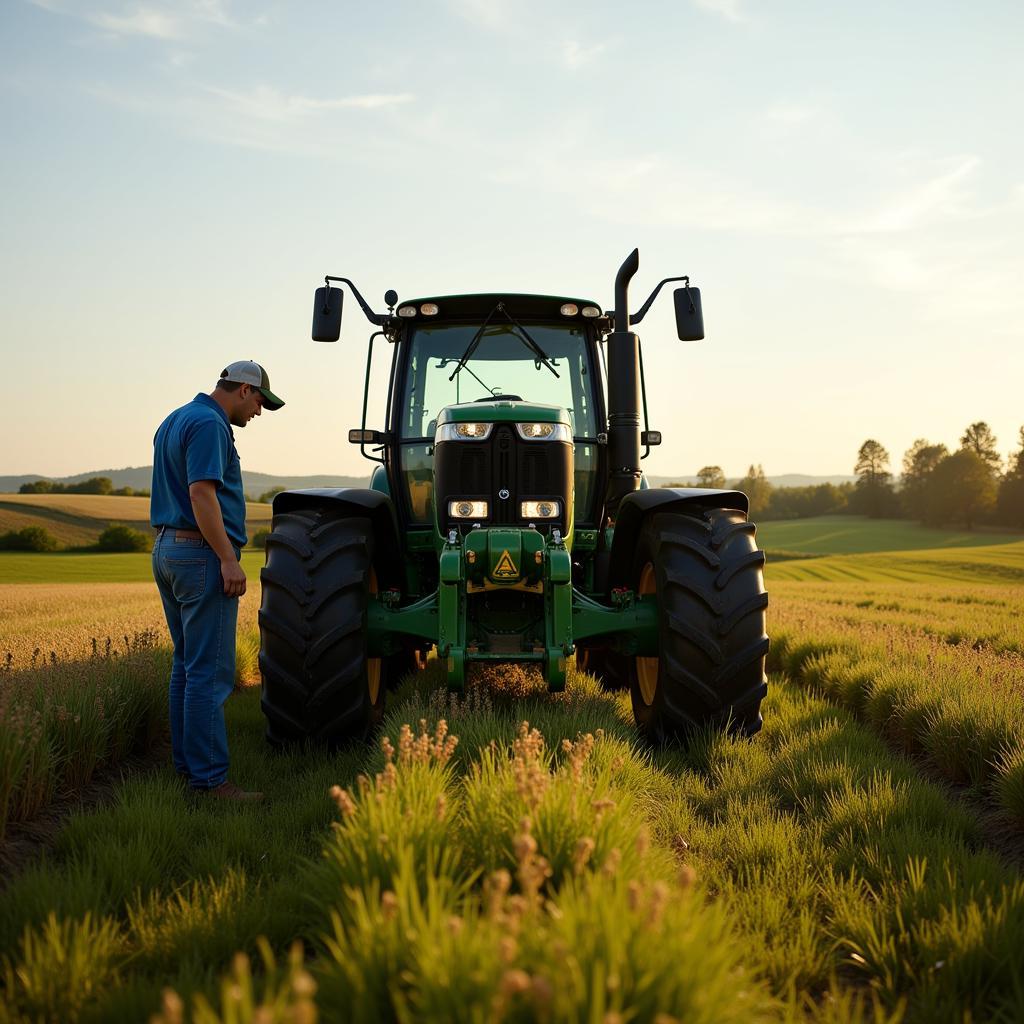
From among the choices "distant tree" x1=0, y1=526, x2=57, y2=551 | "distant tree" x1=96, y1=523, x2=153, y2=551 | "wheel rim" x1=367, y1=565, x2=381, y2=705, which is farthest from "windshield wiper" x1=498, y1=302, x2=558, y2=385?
"distant tree" x1=96, y1=523, x2=153, y2=551

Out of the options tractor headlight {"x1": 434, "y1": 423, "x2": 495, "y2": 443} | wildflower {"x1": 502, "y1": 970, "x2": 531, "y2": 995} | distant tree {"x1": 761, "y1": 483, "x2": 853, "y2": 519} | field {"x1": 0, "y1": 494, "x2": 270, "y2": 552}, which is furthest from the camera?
distant tree {"x1": 761, "y1": 483, "x2": 853, "y2": 519}

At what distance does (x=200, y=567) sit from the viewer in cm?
438

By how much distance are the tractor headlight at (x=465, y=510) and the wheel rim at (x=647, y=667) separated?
112 cm

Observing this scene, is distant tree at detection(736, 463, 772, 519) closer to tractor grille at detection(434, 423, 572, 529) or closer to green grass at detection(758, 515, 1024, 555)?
green grass at detection(758, 515, 1024, 555)

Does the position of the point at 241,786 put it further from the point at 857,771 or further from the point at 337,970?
the point at 857,771

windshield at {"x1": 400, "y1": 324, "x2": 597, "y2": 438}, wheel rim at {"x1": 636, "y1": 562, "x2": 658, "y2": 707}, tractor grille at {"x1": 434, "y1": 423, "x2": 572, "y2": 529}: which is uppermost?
windshield at {"x1": 400, "y1": 324, "x2": 597, "y2": 438}

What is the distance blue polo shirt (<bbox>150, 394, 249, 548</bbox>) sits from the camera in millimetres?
4270

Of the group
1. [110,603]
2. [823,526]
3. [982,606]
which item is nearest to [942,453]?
[823,526]

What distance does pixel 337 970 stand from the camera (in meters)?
2.03

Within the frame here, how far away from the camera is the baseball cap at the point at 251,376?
4.64 metres

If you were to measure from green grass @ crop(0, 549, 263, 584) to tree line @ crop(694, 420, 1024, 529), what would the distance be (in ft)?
169

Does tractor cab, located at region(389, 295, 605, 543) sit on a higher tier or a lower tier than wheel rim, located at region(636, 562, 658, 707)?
higher

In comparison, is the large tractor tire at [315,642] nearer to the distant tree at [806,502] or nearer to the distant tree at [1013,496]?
the distant tree at [1013,496]

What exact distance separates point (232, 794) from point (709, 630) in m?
2.67
